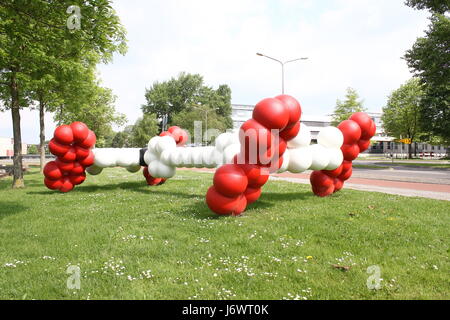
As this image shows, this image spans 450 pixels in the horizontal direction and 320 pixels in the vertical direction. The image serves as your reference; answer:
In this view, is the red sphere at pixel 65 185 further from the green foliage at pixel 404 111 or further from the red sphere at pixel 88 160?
the green foliage at pixel 404 111

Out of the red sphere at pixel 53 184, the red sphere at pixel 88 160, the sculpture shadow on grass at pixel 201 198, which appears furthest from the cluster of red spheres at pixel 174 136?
the red sphere at pixel 53 184

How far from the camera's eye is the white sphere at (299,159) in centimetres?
819

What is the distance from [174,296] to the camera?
3.55 m

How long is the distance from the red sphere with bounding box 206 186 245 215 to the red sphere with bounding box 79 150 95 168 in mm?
7152

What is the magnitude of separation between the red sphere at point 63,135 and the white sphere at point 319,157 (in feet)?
27.8

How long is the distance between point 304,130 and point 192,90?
60638mm

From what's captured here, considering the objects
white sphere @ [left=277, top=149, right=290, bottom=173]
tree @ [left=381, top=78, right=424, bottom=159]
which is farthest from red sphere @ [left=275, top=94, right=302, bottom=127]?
tree @ [left=381, top=78, right=424, bottom=159]

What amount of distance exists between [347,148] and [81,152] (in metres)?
9.32

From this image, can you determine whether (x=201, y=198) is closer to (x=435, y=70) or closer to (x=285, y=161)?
(x=285, y=161)

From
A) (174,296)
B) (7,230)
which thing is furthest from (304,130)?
(7,230)

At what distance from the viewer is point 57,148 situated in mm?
11578

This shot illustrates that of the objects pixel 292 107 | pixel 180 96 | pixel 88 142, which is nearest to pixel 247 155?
pixel 292 107
